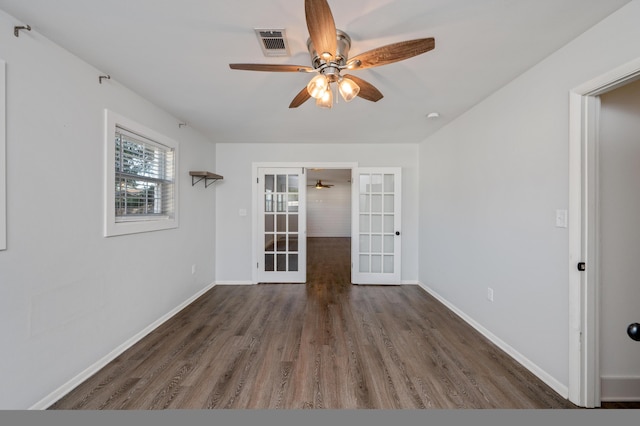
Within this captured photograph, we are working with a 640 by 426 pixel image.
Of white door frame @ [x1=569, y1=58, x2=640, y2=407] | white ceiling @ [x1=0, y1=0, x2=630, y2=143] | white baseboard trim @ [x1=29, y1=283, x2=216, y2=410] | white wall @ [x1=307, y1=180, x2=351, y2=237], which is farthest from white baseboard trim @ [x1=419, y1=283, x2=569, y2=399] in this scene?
white wall @ [x1=307, y1=180, x2=351, y2=237]

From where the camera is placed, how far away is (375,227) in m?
4.13

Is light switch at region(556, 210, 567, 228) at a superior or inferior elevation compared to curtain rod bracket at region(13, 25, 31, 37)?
inferior

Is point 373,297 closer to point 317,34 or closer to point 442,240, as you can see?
point 442,240

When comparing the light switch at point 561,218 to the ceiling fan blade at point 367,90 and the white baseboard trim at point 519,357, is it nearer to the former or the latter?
the white baseboard trim at point 519,357

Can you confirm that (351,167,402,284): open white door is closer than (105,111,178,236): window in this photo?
No

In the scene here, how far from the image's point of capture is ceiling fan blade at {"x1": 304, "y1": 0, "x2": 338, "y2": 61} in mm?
1166

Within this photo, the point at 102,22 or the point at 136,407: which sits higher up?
the point at 102,22

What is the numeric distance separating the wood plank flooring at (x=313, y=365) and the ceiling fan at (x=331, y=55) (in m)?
2.06

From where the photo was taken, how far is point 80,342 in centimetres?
185

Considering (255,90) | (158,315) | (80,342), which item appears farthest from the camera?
(158,315)

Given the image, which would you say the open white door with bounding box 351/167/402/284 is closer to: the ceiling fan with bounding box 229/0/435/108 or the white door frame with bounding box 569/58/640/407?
the ceiling fan with bounding box 229/0/435/108

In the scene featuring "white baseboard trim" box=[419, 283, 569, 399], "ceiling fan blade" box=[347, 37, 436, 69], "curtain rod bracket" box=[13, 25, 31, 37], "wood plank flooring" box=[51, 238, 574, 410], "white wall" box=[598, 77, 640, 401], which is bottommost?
"wood plank flooring" box=[51, 238, 574, 410]

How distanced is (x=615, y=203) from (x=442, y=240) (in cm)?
182

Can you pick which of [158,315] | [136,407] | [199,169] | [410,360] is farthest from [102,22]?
[410,360]
